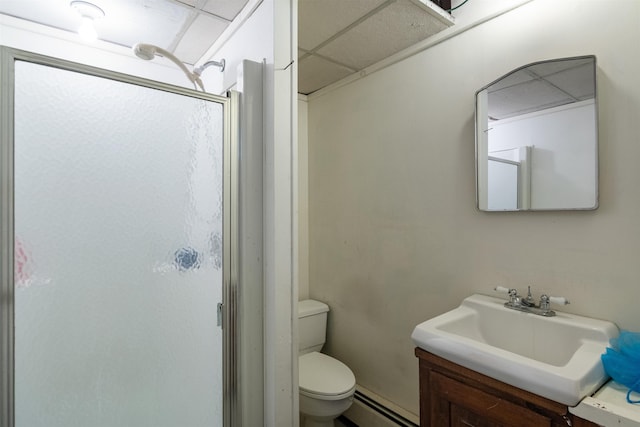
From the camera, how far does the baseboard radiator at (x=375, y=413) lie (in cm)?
171

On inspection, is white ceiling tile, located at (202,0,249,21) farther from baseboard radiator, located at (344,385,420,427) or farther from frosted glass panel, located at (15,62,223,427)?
baseboard radiator, located at (344,385,420,427)

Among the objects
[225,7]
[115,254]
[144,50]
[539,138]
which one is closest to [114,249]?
[115,254]

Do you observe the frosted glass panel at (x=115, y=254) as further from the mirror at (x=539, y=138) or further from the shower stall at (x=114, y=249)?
the mirror at (x=539, y=138)

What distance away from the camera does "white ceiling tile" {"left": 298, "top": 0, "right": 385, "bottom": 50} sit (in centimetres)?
141

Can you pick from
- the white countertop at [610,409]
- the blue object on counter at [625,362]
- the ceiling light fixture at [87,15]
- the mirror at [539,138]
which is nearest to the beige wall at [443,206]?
the mirror at [539,138]

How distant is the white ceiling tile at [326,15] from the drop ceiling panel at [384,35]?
6 centimetres

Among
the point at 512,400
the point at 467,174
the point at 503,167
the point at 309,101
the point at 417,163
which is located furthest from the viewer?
the point at 309,101

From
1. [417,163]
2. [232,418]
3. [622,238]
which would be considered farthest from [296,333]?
[622,238]

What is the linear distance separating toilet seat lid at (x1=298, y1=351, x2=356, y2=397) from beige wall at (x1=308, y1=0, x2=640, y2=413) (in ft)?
0.80

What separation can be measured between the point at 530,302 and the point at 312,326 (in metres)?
1.34

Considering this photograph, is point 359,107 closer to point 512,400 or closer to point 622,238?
point 622,238

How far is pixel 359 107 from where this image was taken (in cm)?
206

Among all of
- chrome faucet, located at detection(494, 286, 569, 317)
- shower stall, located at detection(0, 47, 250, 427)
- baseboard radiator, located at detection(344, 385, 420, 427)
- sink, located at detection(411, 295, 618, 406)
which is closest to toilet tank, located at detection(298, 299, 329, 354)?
baseboard radiator, located at detection(344, 385, 420, 427)

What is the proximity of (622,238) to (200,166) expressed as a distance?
1.55 metres
